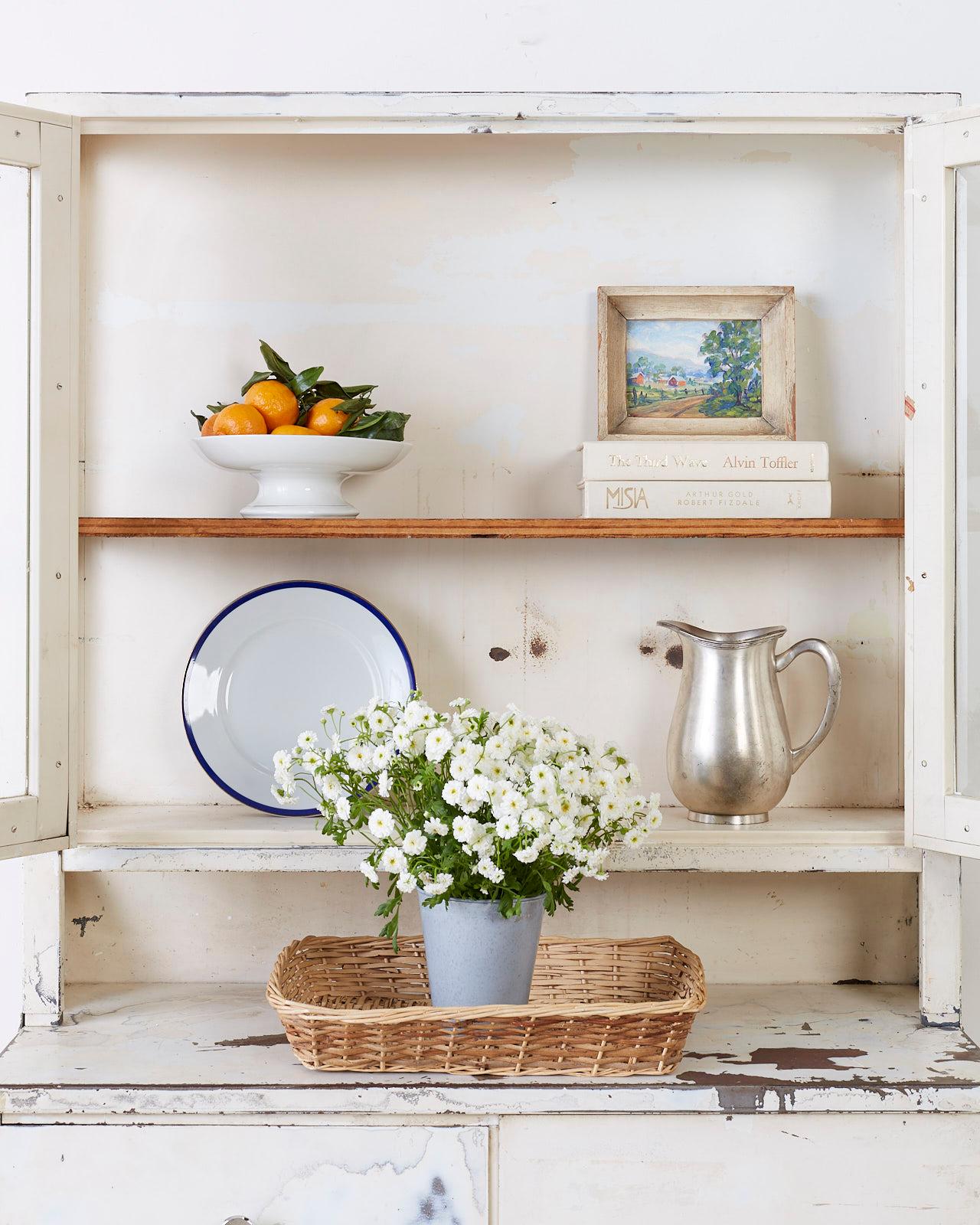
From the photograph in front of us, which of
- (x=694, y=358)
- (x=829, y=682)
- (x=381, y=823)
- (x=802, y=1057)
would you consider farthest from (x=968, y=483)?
(x=381, y=823)

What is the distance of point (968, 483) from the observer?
4.45ft

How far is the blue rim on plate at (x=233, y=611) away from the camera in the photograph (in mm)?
1540

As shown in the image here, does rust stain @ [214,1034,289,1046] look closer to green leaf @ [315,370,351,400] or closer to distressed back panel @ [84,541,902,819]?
distressed back panel @ [84,541,902,819]

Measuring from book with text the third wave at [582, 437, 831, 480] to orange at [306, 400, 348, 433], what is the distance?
0.32 metres

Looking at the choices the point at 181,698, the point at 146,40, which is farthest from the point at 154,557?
the point at 146,40

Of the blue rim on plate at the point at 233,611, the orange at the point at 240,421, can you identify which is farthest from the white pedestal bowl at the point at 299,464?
the blue rim on plate at the point at 233,611

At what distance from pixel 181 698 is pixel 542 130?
0.92 meters

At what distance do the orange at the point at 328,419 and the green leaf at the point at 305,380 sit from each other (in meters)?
0.04

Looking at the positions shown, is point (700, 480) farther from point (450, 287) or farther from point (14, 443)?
point (14, 443)

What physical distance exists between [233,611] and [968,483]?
975 millimetres

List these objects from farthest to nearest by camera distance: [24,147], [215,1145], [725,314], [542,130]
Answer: [725,314] → [542,130] → [24,147] → [215,1145]

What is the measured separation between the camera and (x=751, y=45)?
5.35 ft

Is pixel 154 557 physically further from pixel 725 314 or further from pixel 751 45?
pixel 751 45

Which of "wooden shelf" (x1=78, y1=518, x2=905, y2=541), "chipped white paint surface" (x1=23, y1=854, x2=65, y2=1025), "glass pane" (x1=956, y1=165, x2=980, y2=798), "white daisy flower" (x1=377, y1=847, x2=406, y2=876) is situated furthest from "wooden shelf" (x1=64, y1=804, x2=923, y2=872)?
"wooden shelf" (x1=78, y1=518, x2=905, y2=541)
